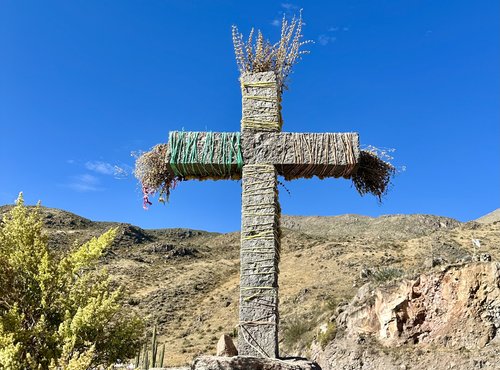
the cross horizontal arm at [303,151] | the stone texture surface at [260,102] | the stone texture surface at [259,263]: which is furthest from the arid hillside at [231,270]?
the stone texture surface at [260,102]

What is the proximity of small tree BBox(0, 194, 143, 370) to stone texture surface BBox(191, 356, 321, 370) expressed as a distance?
159cm

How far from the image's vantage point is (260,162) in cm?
465

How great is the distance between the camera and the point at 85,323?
4.92m

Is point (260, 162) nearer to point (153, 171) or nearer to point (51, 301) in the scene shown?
point (153, 171)

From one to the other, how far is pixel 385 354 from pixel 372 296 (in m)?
1.74

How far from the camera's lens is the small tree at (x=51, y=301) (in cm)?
504

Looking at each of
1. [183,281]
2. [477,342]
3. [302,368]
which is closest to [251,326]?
[302,368]

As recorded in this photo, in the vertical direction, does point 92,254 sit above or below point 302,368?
above

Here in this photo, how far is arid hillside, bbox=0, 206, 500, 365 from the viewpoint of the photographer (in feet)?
73.9

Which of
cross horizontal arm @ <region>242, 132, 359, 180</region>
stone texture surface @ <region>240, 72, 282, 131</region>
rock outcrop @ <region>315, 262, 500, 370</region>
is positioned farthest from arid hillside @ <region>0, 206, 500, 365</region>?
stone texture surface @ <region>240, 72, 282, 131</region>

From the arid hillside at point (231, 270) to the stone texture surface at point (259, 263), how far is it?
373 inches

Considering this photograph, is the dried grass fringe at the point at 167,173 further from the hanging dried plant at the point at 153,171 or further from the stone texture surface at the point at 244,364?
the stone texture surface at the point at 244,364

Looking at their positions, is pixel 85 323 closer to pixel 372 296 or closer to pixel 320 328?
pixel 372 296

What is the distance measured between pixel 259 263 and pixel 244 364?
2.85 ft
